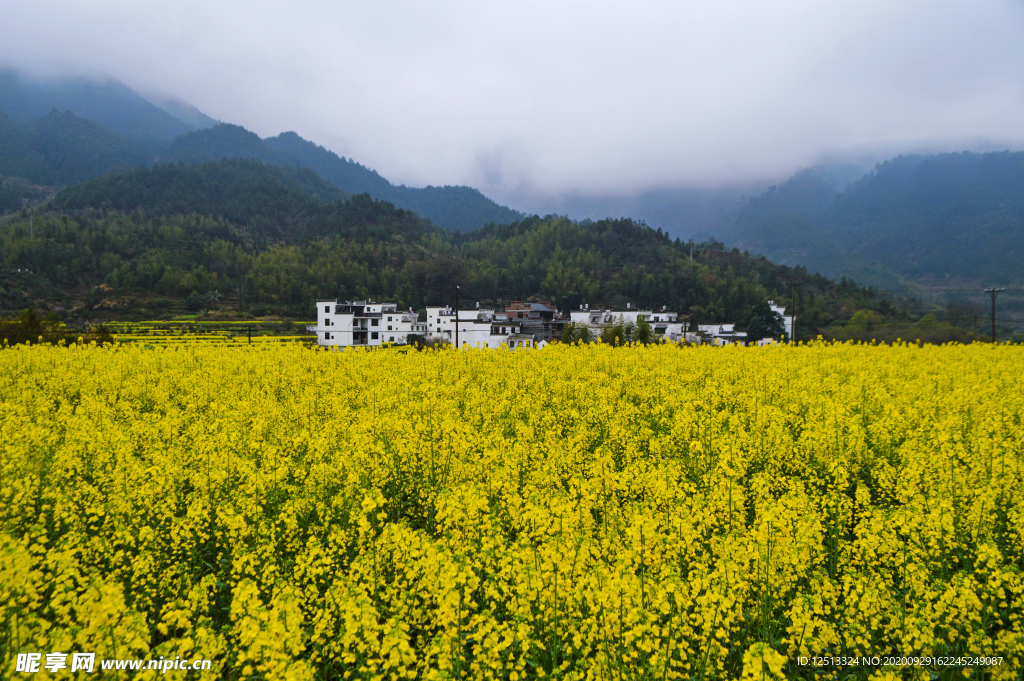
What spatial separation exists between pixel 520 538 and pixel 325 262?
409 ft

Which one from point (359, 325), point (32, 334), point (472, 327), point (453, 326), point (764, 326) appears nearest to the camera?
point (32, 334)

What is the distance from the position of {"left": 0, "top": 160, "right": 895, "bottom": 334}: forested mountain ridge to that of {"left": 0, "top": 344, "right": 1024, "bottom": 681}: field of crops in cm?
8323

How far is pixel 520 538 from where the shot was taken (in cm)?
439

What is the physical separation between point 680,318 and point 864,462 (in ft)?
312

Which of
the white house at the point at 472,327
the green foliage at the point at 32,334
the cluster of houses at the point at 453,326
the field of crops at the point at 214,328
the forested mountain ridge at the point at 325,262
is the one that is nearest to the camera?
the green foliage at the point at 32,334

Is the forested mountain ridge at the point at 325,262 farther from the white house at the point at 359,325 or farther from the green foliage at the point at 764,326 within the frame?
the white house at the point at 359,325

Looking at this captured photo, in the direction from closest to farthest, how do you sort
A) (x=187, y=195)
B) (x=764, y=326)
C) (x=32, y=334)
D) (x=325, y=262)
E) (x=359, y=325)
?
(x=32, y=334) → (x=764, y=326) → (x=359, y=325) → (x=325, y=262) → (x=187, y=195)

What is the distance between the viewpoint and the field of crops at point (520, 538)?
330cm

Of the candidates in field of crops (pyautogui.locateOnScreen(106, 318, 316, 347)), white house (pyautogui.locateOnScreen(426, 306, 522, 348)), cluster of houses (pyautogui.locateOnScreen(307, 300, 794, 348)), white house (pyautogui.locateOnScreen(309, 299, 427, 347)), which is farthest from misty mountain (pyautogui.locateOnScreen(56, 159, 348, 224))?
white house (pyautogui.locateOnScreen(426, 306, 522, 348))

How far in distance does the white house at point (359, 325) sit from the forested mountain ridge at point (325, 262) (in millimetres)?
18465

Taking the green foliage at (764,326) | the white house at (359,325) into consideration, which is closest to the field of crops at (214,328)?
the white house at (359,325)

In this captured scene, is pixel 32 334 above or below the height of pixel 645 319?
below

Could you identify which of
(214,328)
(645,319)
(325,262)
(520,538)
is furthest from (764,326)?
(325,262)

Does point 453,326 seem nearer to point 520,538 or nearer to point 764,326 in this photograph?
point 764,326
